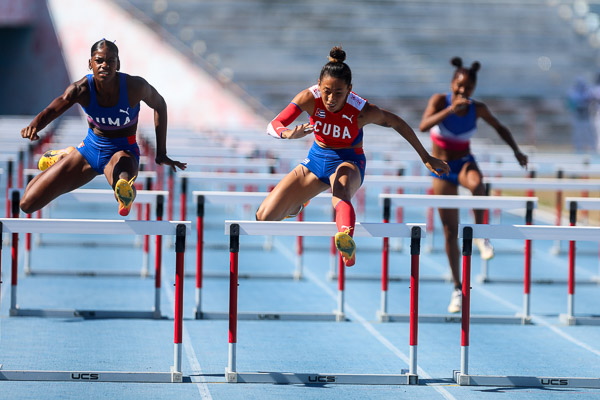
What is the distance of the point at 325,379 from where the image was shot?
6.11 meters

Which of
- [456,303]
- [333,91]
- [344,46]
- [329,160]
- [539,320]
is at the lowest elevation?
[539,320]

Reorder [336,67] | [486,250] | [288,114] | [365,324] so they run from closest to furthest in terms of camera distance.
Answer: [336,67] < [288,114] < [365,324] < [486,250]

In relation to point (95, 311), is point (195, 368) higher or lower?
lower

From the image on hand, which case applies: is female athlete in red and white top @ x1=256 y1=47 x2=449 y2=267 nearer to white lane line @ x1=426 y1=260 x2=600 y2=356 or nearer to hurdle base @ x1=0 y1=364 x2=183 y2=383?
hurdle base @ x1=0 y1=364 x2=183 y2=383

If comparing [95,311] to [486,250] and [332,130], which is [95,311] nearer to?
[332,130]

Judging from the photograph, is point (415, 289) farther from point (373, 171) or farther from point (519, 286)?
point (373, 171)

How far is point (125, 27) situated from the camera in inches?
989

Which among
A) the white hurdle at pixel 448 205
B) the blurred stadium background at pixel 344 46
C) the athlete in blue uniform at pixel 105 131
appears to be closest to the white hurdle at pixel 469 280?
the white hurdle at pixel 448 205

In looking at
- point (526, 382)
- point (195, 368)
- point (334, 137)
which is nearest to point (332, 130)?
point (334, 137)

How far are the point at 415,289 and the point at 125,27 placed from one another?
20016 mm

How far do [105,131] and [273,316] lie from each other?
6.72 ft

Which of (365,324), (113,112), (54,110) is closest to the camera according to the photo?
(54,110)

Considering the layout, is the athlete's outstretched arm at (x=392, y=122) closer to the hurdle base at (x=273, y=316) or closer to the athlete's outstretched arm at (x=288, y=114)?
the athlete's outstretched arm at (x=288, y=114)

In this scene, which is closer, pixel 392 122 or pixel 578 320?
pixel 392 122
